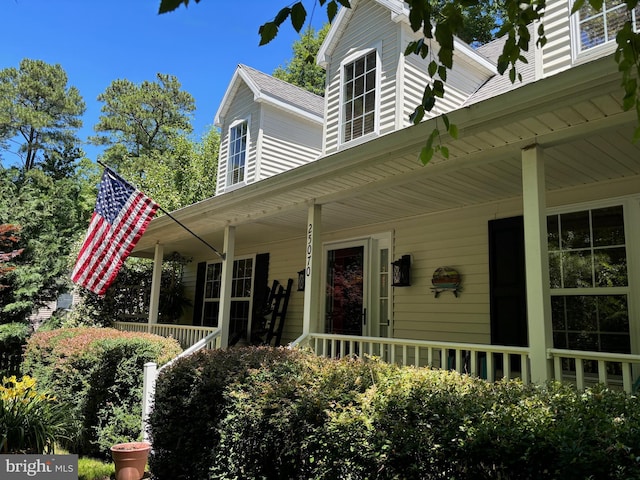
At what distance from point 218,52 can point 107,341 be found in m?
14.4

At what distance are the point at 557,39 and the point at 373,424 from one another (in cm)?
510

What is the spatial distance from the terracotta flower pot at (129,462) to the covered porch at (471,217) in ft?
7.10

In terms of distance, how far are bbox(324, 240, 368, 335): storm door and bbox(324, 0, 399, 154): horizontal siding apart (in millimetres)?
1861

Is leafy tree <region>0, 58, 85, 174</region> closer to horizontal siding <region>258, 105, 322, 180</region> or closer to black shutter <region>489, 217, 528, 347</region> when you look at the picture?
horizontal siding <region>258, 105, 322, 180</region>

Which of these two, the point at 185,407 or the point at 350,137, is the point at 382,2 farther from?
the point at 185,407

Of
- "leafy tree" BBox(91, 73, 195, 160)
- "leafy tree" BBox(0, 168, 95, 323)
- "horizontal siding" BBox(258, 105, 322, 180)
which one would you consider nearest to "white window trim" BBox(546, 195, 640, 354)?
"horizontal siding" BBox(258, 105, 322, 180)

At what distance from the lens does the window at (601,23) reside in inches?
203

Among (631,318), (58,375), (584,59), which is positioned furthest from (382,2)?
(58,375)

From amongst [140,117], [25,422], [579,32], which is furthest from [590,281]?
[140,117]

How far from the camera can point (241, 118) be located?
11.3 m

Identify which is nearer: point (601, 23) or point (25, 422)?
point (25, 422)

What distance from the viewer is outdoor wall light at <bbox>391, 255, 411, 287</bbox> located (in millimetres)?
7309

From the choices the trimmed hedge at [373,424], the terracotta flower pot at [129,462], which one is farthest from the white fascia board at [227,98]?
the terracotta flower pot at [129,462]

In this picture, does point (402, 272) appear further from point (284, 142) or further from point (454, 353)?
point (284, 142)
